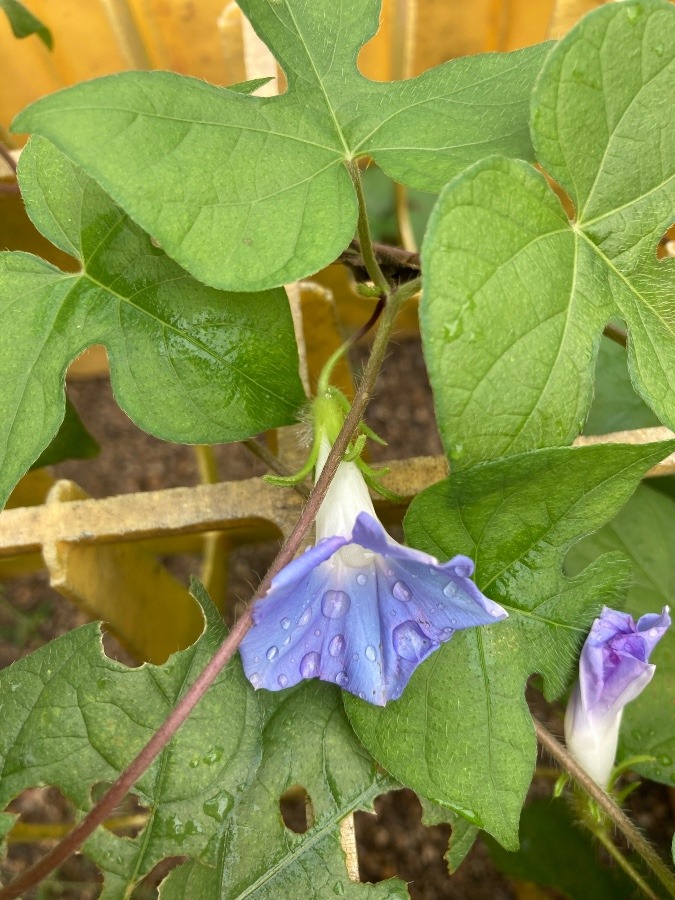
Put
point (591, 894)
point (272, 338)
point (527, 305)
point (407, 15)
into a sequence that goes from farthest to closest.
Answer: point (407, 15) < point (591, 894) < point (272, 338) < point (527, 305)

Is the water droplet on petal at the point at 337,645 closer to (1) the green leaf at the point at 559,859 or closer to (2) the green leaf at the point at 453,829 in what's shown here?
(2) the green leaf at the point at 453,829

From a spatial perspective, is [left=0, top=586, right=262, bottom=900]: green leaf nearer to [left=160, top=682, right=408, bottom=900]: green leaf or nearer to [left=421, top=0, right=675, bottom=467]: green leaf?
[left=160, top=682, right=408, bottom=900]: green leaf

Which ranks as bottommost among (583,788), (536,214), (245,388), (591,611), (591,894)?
(591,894)

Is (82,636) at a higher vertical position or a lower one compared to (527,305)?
lower

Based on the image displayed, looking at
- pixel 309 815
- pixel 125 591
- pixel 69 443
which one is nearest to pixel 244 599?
pixel 125 591

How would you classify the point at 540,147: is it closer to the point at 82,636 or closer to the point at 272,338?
the point at 272,338

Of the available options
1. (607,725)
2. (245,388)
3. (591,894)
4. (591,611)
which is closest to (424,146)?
(245,388)

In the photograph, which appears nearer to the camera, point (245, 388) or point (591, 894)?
point (245, 388)
